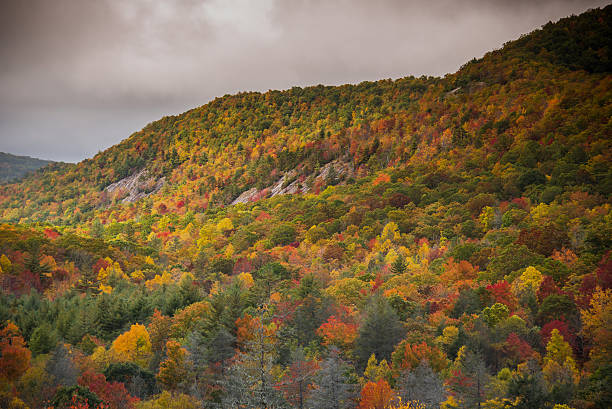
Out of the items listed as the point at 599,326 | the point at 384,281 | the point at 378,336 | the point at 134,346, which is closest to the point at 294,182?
the point at 384,281

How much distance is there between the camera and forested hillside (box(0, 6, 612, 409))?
37312 millimetres

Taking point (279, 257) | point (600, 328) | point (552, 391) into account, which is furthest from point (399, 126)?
point (552, 391)

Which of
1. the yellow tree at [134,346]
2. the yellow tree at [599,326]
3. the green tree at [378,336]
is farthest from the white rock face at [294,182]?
the yellow tree at [599,326]

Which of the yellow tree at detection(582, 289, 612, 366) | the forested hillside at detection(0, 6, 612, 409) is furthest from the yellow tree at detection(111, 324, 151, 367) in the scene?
the yellow tree at detection(582, 289, 612, 366)

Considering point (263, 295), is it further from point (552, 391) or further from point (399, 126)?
point (399, 126)

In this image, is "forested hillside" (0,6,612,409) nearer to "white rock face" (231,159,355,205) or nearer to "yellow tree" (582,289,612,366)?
"yellow tree" (582,289,612,366)

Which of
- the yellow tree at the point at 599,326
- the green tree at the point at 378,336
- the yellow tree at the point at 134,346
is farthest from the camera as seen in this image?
the yellow tree at the point at 134,346

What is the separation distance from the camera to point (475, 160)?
12106 centimetres

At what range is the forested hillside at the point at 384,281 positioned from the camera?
1469 inches

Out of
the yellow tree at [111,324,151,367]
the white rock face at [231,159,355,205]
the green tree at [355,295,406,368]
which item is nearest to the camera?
the green tree at [355,295,406,368]

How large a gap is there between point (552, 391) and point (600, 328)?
15752 mm

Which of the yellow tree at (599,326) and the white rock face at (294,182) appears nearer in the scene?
the yellow tree at (599,326)

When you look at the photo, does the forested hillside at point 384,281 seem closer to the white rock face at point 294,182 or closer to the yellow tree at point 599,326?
the yellow tree at point 599,326

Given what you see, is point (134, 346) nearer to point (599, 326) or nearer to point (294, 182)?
point (599, 326)
